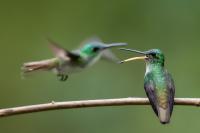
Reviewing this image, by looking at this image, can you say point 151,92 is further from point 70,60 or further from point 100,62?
point 100,62

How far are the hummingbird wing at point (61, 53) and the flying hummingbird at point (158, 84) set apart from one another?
0.36 m

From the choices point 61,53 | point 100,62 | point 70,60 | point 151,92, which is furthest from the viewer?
point 100,62

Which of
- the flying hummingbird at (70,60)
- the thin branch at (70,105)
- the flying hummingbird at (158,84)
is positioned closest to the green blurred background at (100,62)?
the flying hummingbird at (70,60)

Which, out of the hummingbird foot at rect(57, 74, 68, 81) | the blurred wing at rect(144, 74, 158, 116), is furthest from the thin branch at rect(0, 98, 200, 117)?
the hummingbird foot at rect(57, 74, 68, 81)

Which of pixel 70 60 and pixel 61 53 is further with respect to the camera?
pixel 70 60

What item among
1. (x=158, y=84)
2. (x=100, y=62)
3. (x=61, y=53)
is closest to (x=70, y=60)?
(x=61, y=53)

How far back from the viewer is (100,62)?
5.44m

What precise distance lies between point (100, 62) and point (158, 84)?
2.73 meters

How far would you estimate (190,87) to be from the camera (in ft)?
17.3

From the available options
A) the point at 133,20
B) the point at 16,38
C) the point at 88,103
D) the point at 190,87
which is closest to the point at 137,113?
the point at 190,87

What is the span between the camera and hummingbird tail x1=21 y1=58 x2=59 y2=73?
2.73 meters

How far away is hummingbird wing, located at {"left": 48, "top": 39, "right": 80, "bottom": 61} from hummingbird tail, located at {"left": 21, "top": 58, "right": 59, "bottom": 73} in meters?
0.07

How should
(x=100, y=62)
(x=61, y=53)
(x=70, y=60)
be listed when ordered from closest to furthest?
(x=61, y=53) < (x=70, y=60) < (x=100, y=62)

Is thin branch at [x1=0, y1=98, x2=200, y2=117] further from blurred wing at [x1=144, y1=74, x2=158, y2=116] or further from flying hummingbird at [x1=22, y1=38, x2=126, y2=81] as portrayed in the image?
flying hummingbird at [x1=22, y1=38, x2=126, y2=81]
